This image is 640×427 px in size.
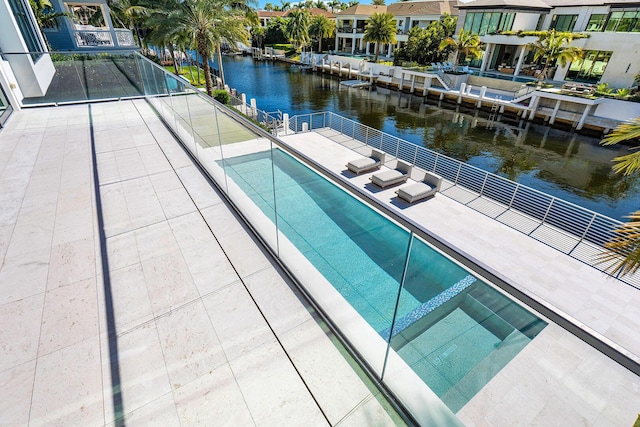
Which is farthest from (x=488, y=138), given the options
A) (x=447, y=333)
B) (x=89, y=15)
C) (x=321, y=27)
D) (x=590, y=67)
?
(x=89, y=15)

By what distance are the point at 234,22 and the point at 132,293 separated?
22.6 meters

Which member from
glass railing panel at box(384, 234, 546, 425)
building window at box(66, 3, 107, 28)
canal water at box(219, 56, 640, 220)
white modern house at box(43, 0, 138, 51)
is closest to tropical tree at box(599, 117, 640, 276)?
glass railing panel at box(384, 234, 546, 425)

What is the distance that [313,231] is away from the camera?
3203 mm

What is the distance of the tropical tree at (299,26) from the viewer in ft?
182

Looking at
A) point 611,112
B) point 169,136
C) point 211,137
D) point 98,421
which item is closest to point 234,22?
point 169,136

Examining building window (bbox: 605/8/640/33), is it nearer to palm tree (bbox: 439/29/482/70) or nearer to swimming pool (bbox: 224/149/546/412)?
palm tree (bbox: 439/29/482/70)

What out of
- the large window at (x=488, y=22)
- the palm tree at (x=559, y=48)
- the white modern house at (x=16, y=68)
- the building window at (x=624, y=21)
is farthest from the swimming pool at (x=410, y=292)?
the large window at (x=488, y=22)

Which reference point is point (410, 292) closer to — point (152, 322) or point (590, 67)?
point (152, 322)

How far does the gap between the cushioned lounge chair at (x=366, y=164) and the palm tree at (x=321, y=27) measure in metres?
50.4

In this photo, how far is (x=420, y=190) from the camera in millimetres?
11805

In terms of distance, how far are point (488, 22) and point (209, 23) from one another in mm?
32063

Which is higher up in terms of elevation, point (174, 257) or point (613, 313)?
point (174, 257)

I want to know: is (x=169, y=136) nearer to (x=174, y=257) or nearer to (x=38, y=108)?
(x=174, y=257)

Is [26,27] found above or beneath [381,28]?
beneath
